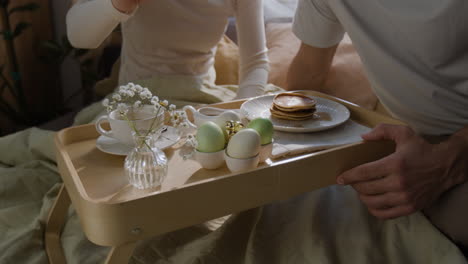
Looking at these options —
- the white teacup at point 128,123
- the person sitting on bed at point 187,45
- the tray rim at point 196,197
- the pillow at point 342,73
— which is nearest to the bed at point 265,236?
the tray rim at point 196,197

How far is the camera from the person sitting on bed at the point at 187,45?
58.1 inches

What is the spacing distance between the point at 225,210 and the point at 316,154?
218mm

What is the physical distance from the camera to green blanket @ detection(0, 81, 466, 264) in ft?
3.18

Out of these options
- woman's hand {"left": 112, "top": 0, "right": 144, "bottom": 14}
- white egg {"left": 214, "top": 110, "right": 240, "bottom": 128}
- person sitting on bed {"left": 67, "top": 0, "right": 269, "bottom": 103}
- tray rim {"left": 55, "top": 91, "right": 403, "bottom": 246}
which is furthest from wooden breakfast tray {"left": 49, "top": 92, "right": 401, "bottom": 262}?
person sitting on bed {"left": 67, "top": 0, "right": 269, "bottom": 103}

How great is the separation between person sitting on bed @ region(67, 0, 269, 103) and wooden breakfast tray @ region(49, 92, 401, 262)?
1.71 ft

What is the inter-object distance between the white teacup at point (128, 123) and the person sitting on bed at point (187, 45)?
459mm

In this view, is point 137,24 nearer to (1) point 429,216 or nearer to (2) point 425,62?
(2) point 425,62

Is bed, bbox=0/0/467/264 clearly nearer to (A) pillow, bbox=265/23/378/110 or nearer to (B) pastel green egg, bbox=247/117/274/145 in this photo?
(B) pastel green egg, bbox=247/117/274/145

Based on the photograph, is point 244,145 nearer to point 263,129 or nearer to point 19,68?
point 263,129

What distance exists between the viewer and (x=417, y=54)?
1.14 metres

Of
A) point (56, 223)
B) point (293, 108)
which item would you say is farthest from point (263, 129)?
point (56, 223)

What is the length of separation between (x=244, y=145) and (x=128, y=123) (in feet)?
0.85

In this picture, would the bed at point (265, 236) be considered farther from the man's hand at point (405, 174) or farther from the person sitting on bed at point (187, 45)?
the person sitting on bed at point (187, 45)

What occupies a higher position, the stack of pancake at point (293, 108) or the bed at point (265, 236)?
the stack of pancake at point (293, 108)
